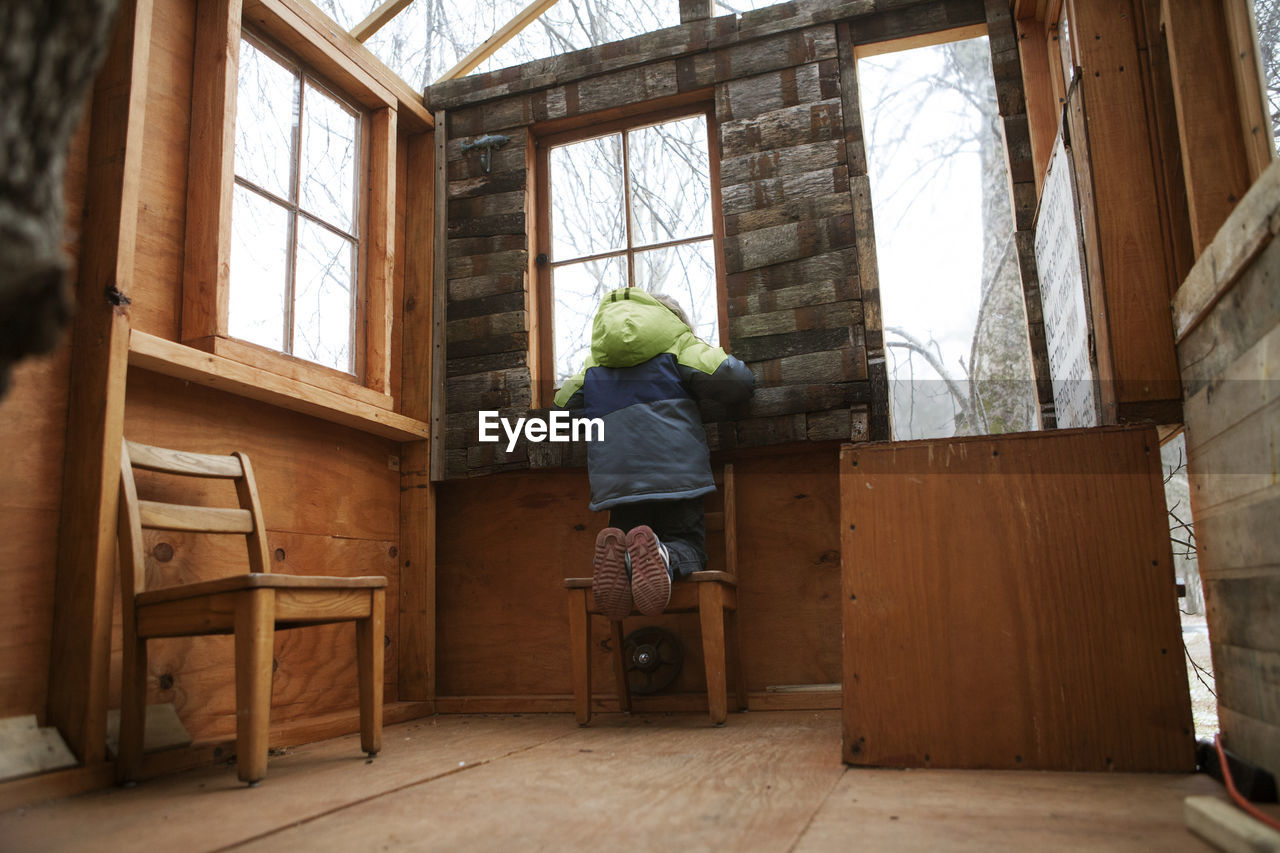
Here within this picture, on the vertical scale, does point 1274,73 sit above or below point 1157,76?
below

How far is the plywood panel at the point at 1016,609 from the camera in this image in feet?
5.63

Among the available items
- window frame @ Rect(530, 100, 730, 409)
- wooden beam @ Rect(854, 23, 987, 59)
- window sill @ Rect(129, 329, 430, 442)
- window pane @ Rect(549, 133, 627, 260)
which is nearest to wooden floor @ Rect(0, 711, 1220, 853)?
window sill @ Rect(129, 329, 430, 442)

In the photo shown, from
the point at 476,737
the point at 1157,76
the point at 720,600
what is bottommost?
the point at 476,737

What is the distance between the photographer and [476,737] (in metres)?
2.58

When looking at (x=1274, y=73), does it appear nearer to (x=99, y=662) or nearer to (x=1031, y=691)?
(x=1031, y=691)

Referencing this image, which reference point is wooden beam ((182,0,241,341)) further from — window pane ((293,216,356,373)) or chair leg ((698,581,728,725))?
chair leg ((698,581,728,725))

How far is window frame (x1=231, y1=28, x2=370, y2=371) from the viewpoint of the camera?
288 centimetres

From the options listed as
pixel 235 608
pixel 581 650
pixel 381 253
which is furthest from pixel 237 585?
pixel 381 253

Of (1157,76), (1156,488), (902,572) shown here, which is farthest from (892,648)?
(1157,76)

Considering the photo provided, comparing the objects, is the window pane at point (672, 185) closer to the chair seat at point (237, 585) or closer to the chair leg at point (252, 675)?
the chair seat at point (237, 585)

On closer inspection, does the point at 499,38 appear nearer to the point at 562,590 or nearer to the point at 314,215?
the point at 314,215

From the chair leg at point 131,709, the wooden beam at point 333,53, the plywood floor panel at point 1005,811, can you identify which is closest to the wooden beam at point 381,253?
the wooden beam at point 333,53

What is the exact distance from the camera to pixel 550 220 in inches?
140

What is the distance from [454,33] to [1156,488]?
302 centimetres
